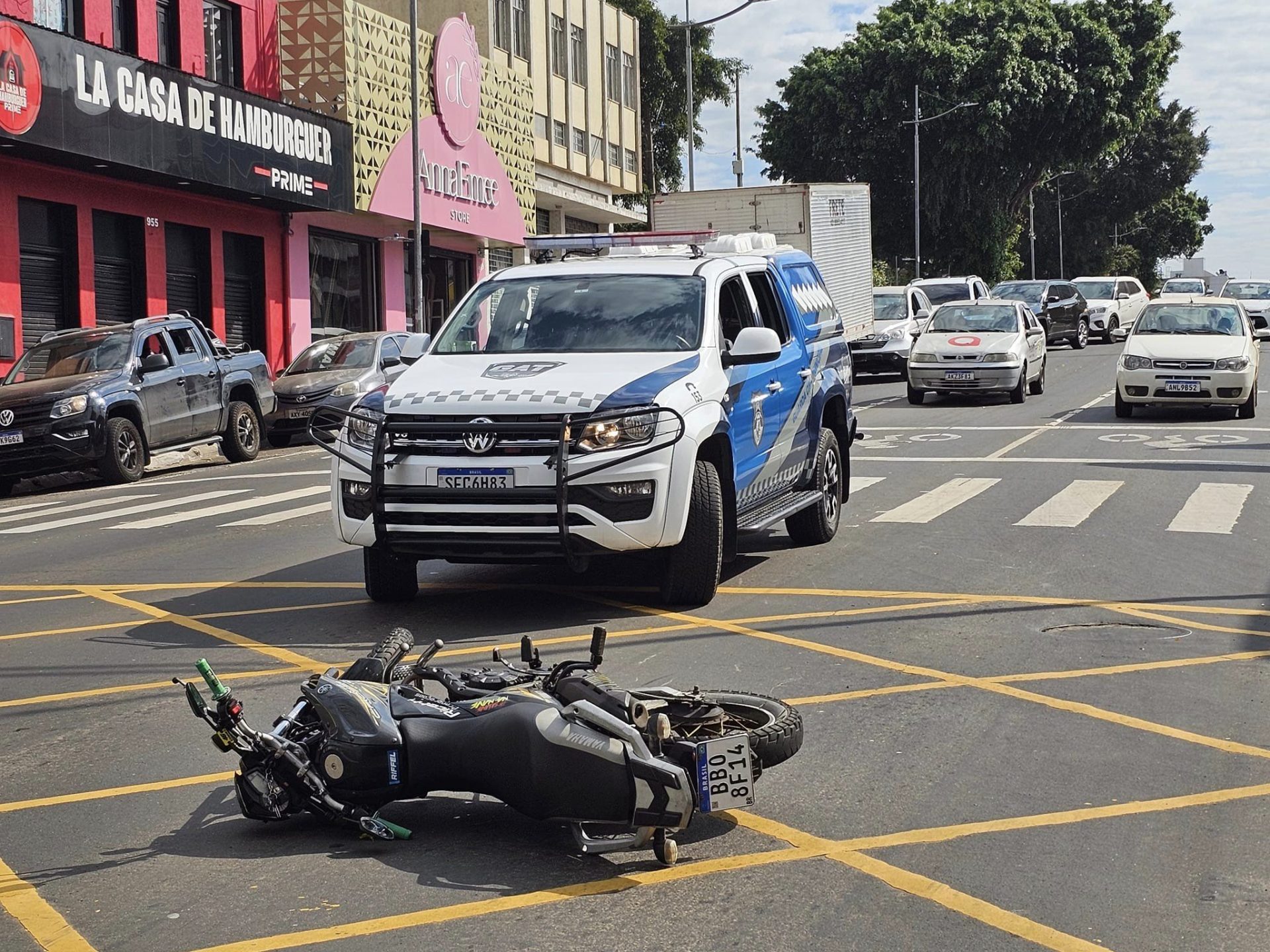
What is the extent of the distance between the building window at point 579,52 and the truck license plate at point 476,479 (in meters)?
46.5

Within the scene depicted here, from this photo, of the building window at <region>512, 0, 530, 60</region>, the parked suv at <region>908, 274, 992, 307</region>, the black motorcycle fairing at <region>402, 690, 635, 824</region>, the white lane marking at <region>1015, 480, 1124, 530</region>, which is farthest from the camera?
the building window at <region>512, 0, 530, 60</region>

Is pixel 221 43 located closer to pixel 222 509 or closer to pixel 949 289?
pixel 949 289

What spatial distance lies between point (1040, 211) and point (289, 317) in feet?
281

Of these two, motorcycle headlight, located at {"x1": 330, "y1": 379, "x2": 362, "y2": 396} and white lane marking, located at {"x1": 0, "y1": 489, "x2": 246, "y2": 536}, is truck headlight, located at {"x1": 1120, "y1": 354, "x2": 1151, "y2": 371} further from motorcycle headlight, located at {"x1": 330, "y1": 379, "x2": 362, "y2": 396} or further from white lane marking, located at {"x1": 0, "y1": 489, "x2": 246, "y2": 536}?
white lane marking, located at {"x1": 0, "y1": 489, "x2": 246, "y2": 536}

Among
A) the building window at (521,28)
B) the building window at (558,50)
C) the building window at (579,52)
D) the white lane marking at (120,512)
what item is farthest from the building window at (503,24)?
the white lane marking at (120,512)

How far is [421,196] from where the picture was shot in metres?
36.7

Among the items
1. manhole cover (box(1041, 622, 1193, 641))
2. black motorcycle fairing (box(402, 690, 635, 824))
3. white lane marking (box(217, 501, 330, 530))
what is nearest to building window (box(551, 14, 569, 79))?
white lane marking (box(217, 501, 330, 530))

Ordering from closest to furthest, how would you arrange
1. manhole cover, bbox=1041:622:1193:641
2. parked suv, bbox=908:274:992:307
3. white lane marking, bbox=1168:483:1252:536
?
manhole cover, bbox=1041:622:1193:641
white lane marking, bbox=1168:483:1252:536
parked suv, bbox=908:274:992:307

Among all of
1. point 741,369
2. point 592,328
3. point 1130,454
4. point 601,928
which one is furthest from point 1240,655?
point 1130,454

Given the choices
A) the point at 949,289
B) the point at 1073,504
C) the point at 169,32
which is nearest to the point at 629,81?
the point at 949,289

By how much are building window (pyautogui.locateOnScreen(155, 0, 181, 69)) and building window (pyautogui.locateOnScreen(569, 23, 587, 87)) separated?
24.6m

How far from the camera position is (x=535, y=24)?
165 feet

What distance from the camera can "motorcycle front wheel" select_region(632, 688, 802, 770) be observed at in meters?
5.48

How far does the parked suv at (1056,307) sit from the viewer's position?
45.5 m
